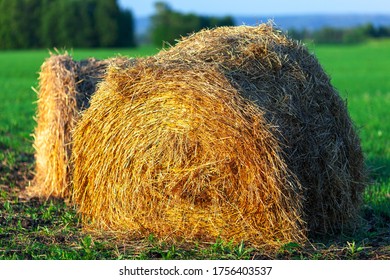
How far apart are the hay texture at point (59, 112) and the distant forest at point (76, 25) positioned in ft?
227

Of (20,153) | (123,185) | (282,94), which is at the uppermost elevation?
(282,94)

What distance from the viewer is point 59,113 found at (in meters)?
8.16

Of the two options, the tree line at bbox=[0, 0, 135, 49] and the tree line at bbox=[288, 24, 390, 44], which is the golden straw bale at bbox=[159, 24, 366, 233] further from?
the tree line at bbox=[288, 24, 390, 44]

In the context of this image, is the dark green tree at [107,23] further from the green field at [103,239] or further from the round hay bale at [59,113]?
the round hay bale at [59,113]

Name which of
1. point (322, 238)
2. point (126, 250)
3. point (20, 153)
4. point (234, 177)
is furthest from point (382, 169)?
point (20, 153)

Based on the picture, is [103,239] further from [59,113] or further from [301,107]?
[59,113]

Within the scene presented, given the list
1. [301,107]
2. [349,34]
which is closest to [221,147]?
[301,107]

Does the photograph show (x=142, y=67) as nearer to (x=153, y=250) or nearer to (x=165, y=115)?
(x=165, y=115)

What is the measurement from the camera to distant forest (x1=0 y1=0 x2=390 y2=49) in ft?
260

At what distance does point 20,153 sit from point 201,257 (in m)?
5.36

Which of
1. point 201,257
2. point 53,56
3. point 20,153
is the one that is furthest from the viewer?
point 20,153

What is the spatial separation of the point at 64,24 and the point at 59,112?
73780 mm

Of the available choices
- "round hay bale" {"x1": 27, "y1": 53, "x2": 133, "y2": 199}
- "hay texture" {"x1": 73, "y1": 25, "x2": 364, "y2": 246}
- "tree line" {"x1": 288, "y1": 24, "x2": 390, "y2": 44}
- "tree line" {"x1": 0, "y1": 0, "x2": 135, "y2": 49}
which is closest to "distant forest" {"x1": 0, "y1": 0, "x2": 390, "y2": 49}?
Answer: "tree line" {"x1": 0, "y1": 0, "x2": 135, "y2": 49}

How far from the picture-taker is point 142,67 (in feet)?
21.0
